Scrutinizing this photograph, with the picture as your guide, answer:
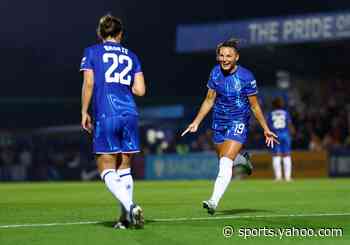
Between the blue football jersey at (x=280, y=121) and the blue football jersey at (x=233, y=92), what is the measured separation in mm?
13098

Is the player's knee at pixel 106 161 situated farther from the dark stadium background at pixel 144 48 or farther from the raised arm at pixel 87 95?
the dark stadium background at pixel 144 48

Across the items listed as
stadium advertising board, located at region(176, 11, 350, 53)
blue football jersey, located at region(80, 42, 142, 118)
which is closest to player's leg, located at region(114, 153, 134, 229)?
blue football jersey, located at region(80, 42, 142, 118)

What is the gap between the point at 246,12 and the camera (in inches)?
1681

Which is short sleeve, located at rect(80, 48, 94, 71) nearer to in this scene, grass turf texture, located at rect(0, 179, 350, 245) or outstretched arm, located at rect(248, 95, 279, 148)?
grass turf texture, located at rect(0, 179, 350, 245)

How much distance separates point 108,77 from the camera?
32.3 feet

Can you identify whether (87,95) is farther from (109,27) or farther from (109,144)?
(109,27)

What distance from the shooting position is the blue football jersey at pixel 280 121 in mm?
25203

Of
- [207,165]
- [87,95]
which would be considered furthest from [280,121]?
[87,95]

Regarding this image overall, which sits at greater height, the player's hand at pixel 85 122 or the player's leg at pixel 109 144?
the player's hand at pixel 85 122

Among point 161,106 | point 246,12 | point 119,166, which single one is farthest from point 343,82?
point 119,166

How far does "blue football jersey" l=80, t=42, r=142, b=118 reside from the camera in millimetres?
9828

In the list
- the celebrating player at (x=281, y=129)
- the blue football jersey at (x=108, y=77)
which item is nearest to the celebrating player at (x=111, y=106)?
the blue football jersey at (x=108, y=77)

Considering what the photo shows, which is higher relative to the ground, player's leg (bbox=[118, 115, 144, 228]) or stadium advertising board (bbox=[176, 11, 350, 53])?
stadium advertising board (bbox=[176, 11, 350, 53])

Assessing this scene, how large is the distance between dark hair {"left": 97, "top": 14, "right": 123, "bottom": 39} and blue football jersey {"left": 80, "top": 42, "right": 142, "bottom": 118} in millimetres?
100
